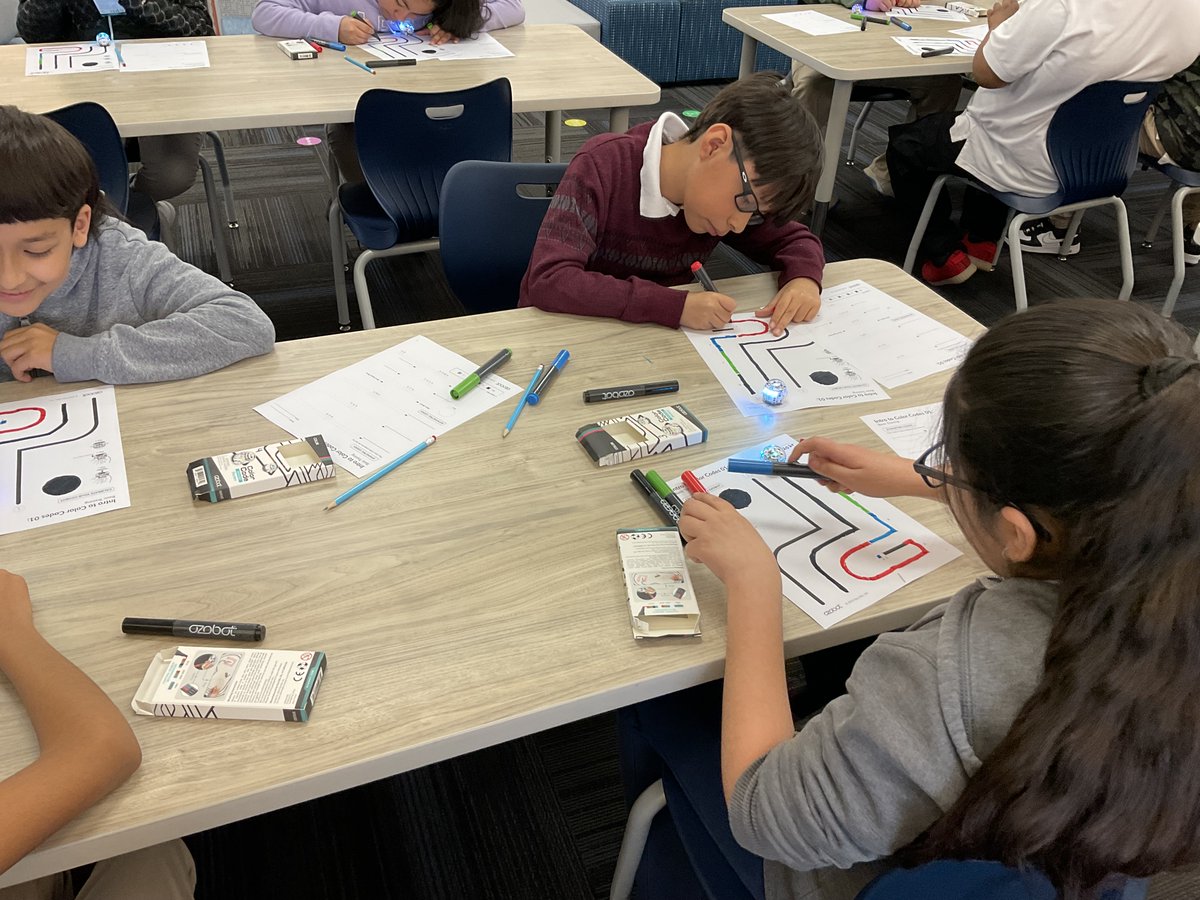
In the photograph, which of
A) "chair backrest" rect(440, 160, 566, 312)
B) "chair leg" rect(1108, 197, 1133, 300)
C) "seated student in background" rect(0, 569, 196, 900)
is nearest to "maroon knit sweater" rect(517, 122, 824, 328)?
"chair backrest" rect(440, 160, 566, 312)

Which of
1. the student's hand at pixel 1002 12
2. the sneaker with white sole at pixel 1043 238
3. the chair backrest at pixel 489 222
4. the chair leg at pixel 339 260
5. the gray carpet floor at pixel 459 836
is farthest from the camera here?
the sneaker with white sole at pixel 1043 238

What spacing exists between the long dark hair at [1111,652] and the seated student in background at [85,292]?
104 cm

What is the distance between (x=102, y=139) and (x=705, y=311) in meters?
1.43

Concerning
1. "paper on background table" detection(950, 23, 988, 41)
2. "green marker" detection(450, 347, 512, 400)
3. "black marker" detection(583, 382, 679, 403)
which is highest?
"paper on background table" detection(950, 23, 988, 41)

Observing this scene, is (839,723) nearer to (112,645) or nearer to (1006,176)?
(112,645)

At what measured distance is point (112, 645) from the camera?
32.8 inches

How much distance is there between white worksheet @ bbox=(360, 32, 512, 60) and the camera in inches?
101

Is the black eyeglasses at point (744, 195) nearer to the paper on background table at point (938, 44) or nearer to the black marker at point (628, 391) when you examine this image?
the black marker at point (628, 391)

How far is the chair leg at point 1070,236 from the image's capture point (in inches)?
129

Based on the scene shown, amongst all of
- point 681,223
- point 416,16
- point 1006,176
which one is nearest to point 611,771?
point 681,223

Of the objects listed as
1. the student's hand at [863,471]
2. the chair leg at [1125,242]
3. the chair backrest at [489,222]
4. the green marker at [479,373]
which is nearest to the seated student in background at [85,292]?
the green marker at [479,373]

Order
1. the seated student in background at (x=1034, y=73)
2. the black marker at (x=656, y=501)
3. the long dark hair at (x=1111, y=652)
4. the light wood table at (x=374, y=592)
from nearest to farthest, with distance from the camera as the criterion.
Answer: the long dark hair at (x=1111, y=652), the light wood table at (x=374, y=592), the black marker at (x=656, y=501), the seated student in background at (x=1034, y=73)

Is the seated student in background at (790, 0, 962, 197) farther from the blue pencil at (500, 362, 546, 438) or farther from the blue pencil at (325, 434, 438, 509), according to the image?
the blue pencil at (325, 434, 438, 509)

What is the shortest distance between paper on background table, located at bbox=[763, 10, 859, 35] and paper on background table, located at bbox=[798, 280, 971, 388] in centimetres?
187
